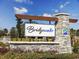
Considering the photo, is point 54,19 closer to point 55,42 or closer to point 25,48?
point 55,42

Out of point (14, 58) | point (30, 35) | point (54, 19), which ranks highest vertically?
point (54, 19)

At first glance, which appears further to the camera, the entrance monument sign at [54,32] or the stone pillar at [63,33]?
the stone pillar at [63,33]

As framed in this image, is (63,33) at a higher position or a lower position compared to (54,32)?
lower

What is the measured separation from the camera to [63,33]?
2409 cm

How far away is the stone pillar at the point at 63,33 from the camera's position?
24.1 meters

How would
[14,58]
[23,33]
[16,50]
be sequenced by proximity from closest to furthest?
[14,58]
[16,50]
[23,33]

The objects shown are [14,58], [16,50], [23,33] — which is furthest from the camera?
[23,33]

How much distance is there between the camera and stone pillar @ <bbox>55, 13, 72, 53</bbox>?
2409 centimetres

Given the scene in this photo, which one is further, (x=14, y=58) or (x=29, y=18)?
(x=29, y=18)

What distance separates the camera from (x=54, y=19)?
24312 millimetres

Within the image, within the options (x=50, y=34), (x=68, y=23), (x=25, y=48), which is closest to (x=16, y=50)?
(x=25, y=48)

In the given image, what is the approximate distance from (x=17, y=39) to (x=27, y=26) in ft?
5.34

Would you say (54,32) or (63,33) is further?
(54,32)

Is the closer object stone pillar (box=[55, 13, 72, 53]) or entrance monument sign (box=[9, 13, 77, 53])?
entrance monument sign (box=[9, 13, 77, 53])
